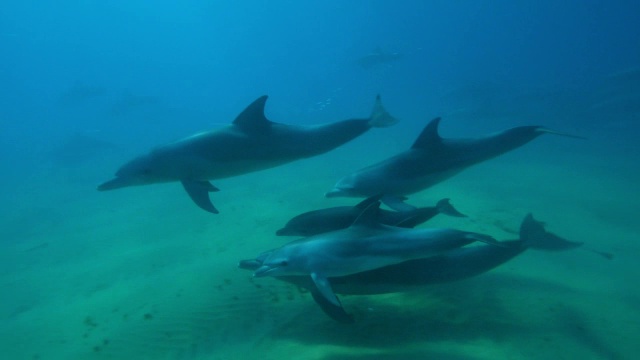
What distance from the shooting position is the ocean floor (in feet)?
15.3

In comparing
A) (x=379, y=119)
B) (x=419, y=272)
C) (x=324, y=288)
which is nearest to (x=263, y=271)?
(x=324, y=288)

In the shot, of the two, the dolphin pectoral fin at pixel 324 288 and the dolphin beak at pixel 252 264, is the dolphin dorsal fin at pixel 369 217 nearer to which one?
the dolphin pectoral fin at pixel 324 288

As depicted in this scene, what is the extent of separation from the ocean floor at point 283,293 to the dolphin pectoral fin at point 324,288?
1.98 feet

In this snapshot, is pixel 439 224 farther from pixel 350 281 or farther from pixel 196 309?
pixel 196 309

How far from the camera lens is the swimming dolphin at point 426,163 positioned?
663cm

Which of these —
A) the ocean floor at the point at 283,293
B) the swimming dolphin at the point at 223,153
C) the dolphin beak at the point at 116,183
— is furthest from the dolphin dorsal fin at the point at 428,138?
the dolphin beak at the point at 116,183

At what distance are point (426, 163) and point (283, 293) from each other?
10.5 feet

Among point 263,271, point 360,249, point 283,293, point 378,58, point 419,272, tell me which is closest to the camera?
point 360,249

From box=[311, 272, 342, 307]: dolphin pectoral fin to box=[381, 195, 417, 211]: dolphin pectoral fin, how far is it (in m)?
2.03

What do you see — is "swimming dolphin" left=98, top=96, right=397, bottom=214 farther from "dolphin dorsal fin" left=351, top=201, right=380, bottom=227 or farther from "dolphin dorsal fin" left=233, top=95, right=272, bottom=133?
"dolphin dorsal fin" left=351, top=201, right=380, bottom=227

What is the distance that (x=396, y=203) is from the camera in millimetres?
6191

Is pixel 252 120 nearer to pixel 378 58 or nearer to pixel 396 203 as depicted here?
pixel 396 203

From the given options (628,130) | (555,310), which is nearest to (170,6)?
(628,130)

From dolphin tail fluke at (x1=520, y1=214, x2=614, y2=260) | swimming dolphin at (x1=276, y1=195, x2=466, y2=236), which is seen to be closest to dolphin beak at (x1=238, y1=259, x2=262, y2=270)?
swimming dolphin at (x1=276, y1=195, x2=466, y2=236)
